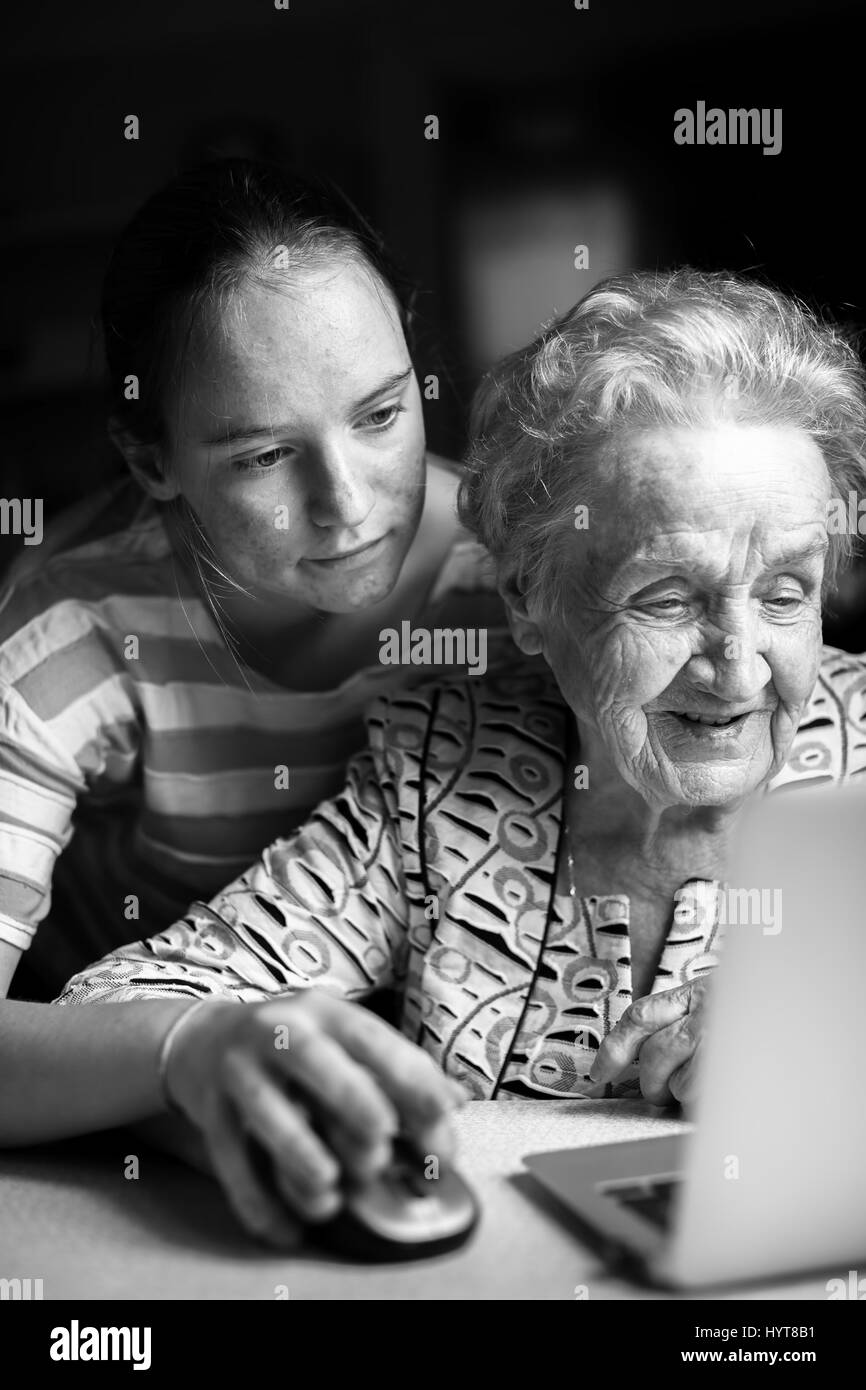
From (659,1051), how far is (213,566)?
0.62 metres

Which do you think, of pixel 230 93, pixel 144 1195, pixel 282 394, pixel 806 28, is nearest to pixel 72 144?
pixel 230 93

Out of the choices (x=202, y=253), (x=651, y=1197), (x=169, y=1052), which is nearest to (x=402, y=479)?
(x=202, y=253)

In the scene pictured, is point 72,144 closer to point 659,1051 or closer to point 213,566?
point 213,566

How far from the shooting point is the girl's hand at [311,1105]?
757 millimetres

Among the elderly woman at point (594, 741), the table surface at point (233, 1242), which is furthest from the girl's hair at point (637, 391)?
the table surface at point (233, 1242)

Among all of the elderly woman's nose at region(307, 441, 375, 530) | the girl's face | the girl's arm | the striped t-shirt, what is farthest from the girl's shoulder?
the girl's arm

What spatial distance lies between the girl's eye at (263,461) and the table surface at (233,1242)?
0.58m

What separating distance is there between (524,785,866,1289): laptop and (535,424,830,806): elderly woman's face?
0.41 meters

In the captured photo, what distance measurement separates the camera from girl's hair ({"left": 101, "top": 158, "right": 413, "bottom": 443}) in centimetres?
121

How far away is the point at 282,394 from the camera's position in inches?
46.7

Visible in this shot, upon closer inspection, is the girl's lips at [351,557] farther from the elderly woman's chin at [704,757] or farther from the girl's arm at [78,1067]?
the girl's arm at [78,1067]

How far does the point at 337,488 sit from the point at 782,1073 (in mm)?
664

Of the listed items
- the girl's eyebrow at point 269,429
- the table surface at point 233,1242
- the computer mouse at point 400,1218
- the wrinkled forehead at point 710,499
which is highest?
the girl's eyebrow at point 269,429

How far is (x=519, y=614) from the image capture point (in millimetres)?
1280
